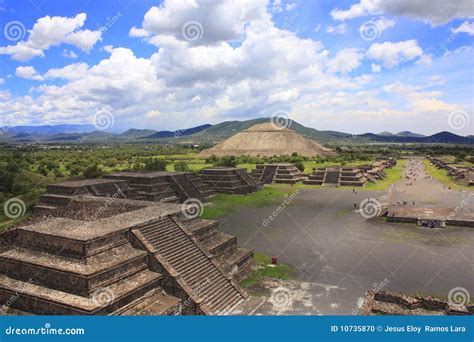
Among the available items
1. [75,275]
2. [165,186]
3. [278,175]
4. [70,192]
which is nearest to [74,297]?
[75,275]

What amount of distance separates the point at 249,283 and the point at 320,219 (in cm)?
1418

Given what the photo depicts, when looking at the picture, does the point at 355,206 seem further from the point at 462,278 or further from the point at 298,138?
the point at 298,138

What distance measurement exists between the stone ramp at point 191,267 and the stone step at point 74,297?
93 cm

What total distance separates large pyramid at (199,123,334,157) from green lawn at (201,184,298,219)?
55652 millimetres

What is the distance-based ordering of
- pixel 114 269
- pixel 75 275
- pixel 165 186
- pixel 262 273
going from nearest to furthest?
pixel 75 275 → pixel 114 269 → pixel 262 273 → pixel 165 186

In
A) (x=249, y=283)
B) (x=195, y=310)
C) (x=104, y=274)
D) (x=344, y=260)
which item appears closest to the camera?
(x=104, y=274)

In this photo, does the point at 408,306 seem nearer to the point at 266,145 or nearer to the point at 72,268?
the point at 72,268

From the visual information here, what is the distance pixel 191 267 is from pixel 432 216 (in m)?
21.2

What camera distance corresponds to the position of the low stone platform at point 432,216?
26047 millimetres

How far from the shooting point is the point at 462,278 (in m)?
16.3

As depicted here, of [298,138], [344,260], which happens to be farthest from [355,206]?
[298,138]

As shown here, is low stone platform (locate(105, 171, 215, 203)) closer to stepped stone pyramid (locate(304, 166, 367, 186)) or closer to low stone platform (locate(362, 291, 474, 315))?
stepped stone pyramid (locate(304, 166, 367, 186))

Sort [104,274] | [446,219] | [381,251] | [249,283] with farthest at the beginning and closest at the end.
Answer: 1. [446,219]
2. [381,251]
3. [249,283]
4. [104,274]

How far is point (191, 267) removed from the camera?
14188 millimetres
